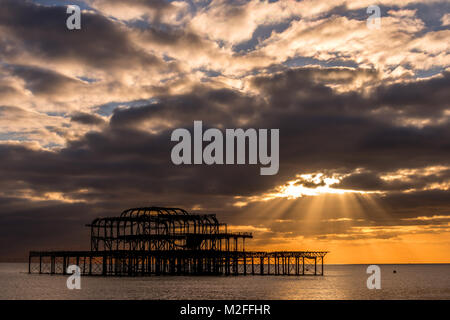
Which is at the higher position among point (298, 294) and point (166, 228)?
point (166, 228)

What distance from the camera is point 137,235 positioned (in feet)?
342

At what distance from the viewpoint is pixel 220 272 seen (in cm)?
11562

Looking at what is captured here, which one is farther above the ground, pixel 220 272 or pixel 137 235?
pixel 137 235
